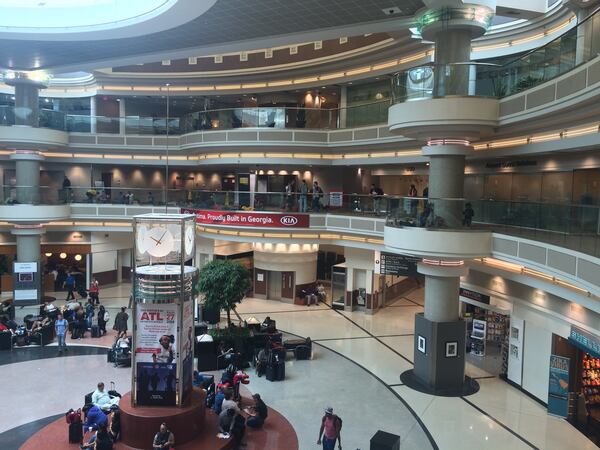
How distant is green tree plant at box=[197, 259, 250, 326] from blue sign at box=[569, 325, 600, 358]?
407 inches

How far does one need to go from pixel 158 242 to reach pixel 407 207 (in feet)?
25.4

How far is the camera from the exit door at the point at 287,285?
25.5 metres

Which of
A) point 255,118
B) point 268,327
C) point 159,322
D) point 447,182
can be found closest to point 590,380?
point 447,182

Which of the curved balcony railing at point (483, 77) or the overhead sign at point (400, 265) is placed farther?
the overhead sign at point (400, 265)

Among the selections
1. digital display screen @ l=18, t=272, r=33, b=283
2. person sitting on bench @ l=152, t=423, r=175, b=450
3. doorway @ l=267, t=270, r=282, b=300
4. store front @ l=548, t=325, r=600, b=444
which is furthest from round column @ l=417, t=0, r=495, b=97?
digital display screen @ l=18, t=272, r=33, b=283

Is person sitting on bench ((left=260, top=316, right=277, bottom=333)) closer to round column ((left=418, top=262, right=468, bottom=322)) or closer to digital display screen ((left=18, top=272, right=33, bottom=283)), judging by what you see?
round column ((left=418, top=262, right=468, bottom=322))

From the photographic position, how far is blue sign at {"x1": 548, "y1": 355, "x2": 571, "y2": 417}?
12.9 m

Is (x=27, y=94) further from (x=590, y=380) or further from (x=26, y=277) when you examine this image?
(x=590, y=380)

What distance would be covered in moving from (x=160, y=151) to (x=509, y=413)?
71.2ft

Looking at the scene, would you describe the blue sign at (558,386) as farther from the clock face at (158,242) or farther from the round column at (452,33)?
the clock face at (158,242)

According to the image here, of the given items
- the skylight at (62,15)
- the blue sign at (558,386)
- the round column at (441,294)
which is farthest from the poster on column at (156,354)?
the skylight at (62,15)

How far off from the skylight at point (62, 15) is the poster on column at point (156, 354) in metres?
10.7

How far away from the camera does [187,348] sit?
11.5 metres

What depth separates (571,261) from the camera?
10180 mm
